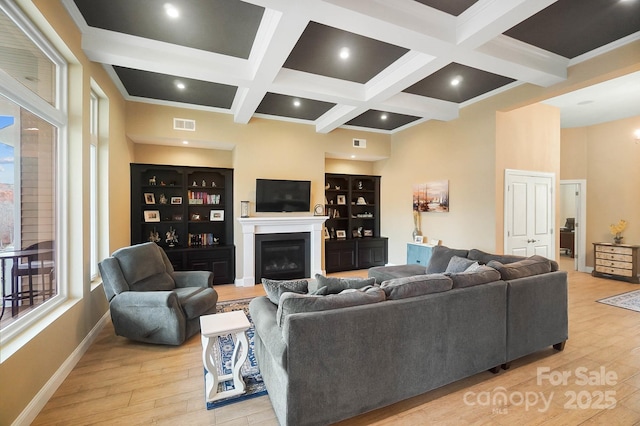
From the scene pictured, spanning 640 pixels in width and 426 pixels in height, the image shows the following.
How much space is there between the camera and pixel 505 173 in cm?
454

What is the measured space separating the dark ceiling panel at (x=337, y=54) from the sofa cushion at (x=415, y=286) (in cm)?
255

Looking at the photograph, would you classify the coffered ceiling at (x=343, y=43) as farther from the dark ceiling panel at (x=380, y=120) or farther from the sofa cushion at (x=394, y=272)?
the sofa cushion at (x=394, y=272)

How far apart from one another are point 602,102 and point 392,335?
20.3 ft

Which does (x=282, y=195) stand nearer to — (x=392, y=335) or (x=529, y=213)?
(x=392, y=335)

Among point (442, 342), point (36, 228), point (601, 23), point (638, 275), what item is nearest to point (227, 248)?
point (36, 228)

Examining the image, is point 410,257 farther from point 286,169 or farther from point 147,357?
point 147,357

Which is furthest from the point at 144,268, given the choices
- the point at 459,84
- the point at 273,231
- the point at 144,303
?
the point at 459,84

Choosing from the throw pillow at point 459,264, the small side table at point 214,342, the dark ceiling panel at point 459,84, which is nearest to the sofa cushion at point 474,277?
the throw pillow at point 459,264

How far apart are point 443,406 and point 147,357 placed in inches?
107

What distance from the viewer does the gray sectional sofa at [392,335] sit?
1711 millimetres

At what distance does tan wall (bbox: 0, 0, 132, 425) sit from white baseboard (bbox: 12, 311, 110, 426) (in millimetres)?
32

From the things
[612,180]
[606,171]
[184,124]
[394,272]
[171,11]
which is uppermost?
[171,11]

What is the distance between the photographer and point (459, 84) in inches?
164

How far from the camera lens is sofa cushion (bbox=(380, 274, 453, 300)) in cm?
204
